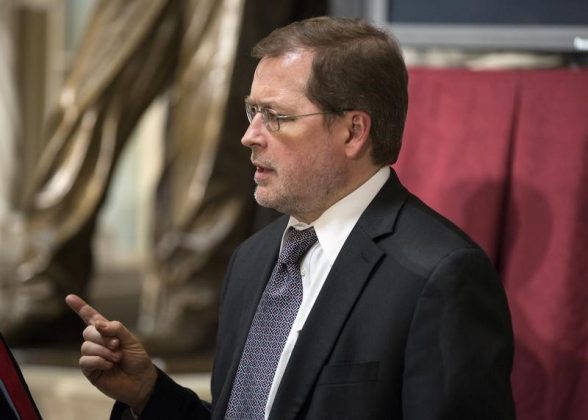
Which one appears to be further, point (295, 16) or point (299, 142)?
point (295, 16)

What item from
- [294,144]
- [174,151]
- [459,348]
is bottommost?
[174,151]

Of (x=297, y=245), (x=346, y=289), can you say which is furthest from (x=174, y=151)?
(x=346, y=289)

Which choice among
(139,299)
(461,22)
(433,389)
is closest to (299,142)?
(433,389)

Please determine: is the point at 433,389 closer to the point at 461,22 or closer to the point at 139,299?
the point at 461,22

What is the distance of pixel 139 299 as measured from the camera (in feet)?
17.0

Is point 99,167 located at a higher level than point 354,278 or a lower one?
lower

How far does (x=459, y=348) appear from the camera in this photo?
1771 mm

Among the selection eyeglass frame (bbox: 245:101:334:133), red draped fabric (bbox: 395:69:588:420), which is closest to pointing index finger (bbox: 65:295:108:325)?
eyeglass frame (bbox: 245:101:334:133)

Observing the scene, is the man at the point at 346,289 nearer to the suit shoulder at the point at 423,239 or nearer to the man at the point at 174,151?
the suit shoulder at the point at 423,239

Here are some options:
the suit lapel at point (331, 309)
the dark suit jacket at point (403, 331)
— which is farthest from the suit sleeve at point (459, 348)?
the suit lapel at point (331, 309)

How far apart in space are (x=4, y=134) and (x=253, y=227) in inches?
60.7

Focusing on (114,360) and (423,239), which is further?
(114,360)

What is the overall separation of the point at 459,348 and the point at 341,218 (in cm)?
32

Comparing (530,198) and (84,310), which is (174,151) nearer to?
(530,198)
